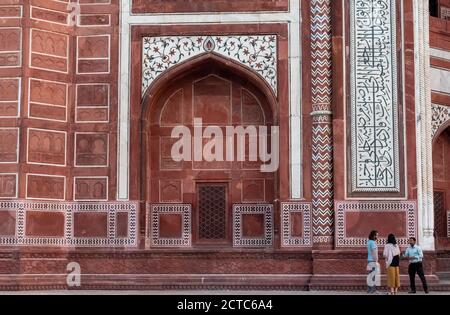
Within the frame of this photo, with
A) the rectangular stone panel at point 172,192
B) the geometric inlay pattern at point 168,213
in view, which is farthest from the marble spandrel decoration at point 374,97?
the rectangular stone panel at point 172,192

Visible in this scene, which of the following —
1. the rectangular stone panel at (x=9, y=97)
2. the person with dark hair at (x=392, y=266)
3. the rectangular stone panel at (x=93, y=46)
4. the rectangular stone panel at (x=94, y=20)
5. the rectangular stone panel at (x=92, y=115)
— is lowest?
the person with dark hair at (x=392, y=266)

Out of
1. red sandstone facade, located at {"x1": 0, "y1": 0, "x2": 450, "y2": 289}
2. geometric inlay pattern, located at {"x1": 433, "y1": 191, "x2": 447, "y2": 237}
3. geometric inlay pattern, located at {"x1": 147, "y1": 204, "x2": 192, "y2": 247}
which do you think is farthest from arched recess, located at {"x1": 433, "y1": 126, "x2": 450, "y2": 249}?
geometric inlay pattern, located at {"x1": 147, "y1": 204, "x2": 192, "y2": 247}

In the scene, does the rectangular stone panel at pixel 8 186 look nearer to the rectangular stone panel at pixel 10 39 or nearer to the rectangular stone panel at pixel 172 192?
the rectangular stone panel at pixel 10 39

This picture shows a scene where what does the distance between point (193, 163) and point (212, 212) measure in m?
1.16

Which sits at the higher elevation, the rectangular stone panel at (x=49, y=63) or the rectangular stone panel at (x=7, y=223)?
the rectangular stone panel at (x=49, y=63)

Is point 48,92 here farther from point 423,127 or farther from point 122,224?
point 423,127

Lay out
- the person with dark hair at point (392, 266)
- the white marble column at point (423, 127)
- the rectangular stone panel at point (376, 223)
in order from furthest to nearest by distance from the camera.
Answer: the white marble column at point (423, 127) < the rectangular stone panel at point (376, 223) < the person with dark hair at point (392, 266)

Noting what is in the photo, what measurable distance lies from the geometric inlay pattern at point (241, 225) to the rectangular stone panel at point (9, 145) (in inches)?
188

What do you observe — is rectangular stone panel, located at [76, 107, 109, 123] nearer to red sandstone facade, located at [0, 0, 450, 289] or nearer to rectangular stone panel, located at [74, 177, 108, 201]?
red sandstone facade, located at [0, 0, 450, 289]

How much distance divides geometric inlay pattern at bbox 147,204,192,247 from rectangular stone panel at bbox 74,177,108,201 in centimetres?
108

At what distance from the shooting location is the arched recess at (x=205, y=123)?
20.1 metres

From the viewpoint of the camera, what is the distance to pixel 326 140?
19.5m

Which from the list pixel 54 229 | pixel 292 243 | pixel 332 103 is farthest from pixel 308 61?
pixel 54 229

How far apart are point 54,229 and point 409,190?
7.38m
